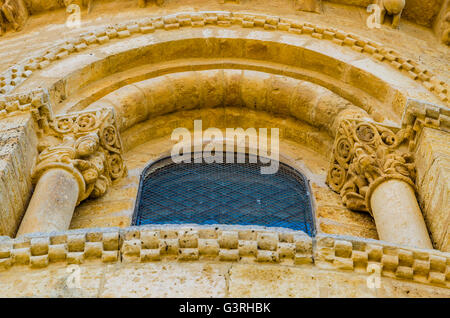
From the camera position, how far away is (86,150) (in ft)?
19.5

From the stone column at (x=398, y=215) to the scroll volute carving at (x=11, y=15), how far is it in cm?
578

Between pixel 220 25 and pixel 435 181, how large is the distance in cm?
403

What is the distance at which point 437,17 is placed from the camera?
9477mm

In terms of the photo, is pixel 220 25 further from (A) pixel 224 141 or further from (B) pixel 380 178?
(B) pixel 380 178

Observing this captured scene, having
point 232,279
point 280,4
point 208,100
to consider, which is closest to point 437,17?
point 280,4

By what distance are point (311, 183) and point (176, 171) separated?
138cm

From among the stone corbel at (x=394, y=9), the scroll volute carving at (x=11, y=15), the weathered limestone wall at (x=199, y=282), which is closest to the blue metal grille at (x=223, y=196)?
the weathered limestone wall at (x=199, y=282)

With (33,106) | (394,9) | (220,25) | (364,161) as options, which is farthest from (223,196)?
(394,9)

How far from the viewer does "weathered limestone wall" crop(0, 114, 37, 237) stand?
205 inches

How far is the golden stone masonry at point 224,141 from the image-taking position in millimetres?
4102

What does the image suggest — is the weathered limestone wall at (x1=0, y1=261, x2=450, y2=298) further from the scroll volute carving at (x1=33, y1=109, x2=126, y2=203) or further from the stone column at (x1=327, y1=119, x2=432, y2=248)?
the scroll volute carving at (x1=33, y1=109, x2=126, y2=203)

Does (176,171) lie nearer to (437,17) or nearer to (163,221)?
(163,221)

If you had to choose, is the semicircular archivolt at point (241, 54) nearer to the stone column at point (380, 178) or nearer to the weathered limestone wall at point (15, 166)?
the stone column at point (380, 178)

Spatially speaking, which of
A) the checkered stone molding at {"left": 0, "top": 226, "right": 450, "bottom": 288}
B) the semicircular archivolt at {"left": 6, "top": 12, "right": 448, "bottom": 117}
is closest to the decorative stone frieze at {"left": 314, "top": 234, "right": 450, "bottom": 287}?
the checkered stone molding at {"left": 0, "top": 226, "right": 450, "bottom": 288}
